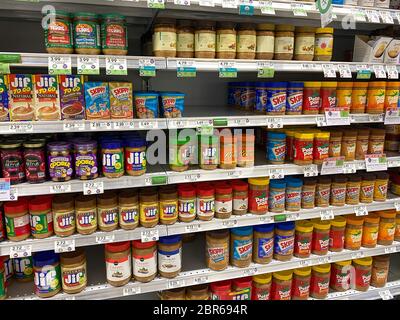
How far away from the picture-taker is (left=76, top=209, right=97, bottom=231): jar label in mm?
1712

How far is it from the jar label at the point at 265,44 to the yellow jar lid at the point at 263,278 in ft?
4.53

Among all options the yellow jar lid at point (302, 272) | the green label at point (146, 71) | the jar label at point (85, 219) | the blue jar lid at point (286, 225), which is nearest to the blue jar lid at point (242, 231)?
the blue jar lid at point (286, 225)

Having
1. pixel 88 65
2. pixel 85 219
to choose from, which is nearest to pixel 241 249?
pixel 85 219

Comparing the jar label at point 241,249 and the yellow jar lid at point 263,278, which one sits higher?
the jar label at point 241,249

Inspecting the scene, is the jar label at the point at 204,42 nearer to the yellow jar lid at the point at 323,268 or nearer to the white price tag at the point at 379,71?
the white price tag at the point at 379,71

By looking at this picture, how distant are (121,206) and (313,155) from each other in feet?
Result: 4.00

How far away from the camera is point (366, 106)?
84.2 inches

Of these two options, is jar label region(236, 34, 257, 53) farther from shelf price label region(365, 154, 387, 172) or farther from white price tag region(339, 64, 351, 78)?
shelf price label region(365, 154, 387, 172)

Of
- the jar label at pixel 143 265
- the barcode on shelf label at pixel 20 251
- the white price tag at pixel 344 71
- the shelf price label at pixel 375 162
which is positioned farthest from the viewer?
the shelf price label at pixel 375 162

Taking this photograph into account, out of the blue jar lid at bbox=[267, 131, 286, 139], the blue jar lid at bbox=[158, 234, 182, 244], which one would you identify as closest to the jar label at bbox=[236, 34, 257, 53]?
the blue jar lid at bbox=[267, 131, 286, 139]

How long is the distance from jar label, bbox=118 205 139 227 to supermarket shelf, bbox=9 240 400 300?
1.17ft

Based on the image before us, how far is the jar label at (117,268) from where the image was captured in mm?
1785
